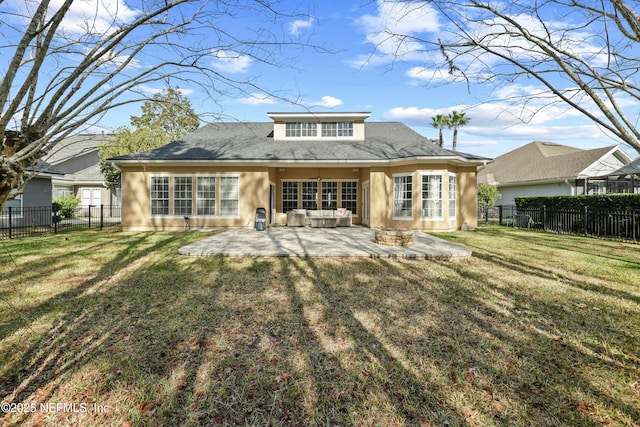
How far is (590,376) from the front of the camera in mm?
2930

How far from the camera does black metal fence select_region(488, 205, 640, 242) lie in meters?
11.8

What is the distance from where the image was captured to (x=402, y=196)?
551 inches

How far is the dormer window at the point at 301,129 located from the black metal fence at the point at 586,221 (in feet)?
38.8

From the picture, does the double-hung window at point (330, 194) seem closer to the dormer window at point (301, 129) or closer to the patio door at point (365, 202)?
the patio door at point (365, 202)

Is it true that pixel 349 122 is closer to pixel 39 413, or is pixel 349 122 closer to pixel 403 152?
pixel 403 152

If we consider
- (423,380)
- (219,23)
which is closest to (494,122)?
(423,380)

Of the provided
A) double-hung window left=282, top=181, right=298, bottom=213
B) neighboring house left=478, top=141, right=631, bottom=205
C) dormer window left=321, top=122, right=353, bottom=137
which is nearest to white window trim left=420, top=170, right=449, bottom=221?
dormer window left=321, top=122, right=353, bottom=137

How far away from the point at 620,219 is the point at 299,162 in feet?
41.8

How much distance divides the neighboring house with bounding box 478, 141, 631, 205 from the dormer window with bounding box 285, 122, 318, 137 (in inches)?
610

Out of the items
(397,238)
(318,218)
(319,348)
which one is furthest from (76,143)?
(318,218)

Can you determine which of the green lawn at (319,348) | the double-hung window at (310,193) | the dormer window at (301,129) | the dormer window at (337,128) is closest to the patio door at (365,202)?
the double-hung window at (310,193)

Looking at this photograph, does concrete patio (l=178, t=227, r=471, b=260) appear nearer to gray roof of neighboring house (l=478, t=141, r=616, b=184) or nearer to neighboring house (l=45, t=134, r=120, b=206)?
gray roof of neighboring house (l=478, t=141, r=616, b=184)

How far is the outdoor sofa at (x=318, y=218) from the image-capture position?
49.4 ft

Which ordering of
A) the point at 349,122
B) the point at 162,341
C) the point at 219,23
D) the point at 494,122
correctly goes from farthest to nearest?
1. the point at 349,122
2. the point at 494,122
3. the point at 162,341
4. the point at 219,23
